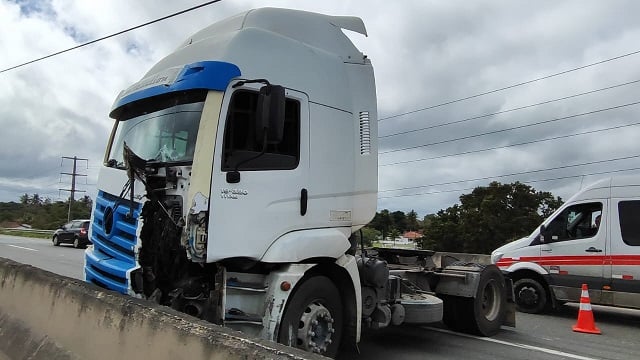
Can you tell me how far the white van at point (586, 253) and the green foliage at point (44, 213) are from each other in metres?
51.9

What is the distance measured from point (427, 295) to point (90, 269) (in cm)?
442

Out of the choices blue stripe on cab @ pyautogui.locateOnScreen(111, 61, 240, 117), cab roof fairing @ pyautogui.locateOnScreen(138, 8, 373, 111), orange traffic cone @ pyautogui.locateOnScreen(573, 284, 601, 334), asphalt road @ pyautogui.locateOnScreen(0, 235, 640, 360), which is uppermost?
cab roof fairing @ pyautogui.locateOnScreen(138, 8, 373, 111)

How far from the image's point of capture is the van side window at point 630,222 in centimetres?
918

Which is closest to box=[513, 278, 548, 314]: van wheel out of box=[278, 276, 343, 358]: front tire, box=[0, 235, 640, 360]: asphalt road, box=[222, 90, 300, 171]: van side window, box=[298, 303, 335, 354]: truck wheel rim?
box=[0, 235, 640, 360]: asphalt road

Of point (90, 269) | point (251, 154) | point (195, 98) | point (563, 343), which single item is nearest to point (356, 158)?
point (251, 154)

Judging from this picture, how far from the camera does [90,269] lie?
529 centimetres

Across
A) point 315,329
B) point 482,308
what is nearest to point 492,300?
point 482,308

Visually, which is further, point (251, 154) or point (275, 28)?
point (275, 28)

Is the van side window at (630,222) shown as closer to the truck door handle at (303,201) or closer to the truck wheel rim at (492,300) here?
the truck wheel rim at (492,300)

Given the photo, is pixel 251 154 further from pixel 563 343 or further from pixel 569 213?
pixel 569 213

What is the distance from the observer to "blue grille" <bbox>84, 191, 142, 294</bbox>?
458cm

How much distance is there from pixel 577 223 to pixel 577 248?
488mm

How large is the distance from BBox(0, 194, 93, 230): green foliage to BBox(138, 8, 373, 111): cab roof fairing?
53.7 metres

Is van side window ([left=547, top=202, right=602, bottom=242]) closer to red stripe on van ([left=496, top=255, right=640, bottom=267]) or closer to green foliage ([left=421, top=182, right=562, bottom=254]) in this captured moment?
red stripe on van ([left=496, top=255, right=640, bottom=267])
